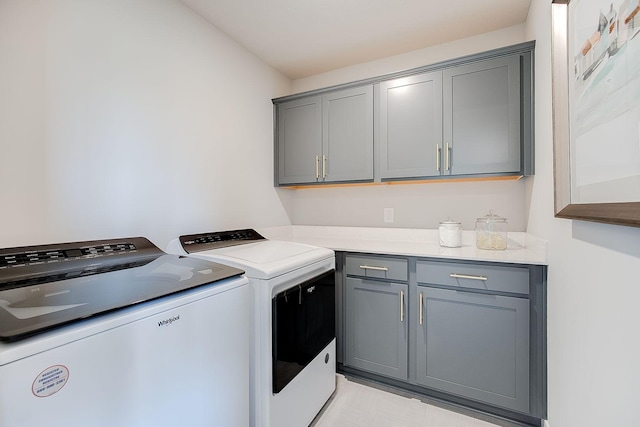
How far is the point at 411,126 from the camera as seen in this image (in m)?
Answer: 2.04

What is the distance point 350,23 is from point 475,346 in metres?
2.22

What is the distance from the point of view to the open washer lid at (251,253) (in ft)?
4.18

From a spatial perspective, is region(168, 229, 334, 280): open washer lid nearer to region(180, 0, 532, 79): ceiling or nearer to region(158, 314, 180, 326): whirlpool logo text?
region(158, 314, 180, 326): whirlpool logo text

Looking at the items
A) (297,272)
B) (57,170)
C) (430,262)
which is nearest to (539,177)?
(430,262)

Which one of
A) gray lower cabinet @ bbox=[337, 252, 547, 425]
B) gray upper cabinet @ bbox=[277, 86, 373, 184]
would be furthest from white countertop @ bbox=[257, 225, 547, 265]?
gray upper cabinet @ bbox=[277, 86, 373, 184]

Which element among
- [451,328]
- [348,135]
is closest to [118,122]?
[348,135]

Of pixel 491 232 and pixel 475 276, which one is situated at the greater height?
pixel 491 232

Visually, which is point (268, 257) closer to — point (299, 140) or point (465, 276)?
point (465, 276)

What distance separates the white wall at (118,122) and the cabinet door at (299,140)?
1.25 ft

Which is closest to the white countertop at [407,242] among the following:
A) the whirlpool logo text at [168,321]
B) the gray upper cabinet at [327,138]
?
the gray upper cabinet at [327,138]

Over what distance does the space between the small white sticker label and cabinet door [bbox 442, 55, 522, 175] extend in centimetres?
207

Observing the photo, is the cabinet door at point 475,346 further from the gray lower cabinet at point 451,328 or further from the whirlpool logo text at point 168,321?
the whirlpool logo text at point 168,321

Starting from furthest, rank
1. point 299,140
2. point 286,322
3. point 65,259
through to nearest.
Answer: point 299,140 < point 286,322 < point 65,259

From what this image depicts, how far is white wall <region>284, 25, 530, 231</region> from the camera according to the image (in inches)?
80.2
